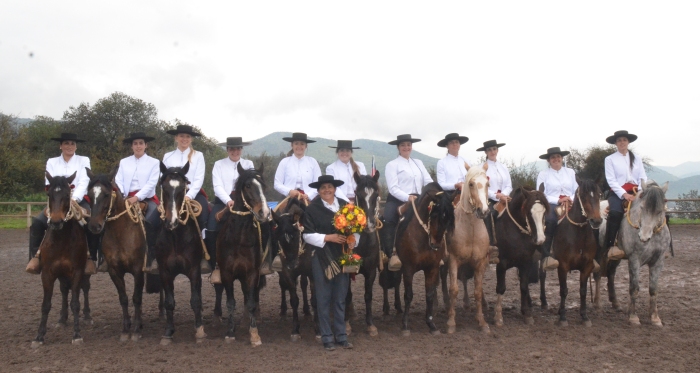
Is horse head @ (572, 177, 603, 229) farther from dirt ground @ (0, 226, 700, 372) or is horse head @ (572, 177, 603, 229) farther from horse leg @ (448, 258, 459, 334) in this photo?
horse leg @ (448, 258, 459, 334)

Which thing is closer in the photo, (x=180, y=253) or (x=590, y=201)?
(x=180, y=253)

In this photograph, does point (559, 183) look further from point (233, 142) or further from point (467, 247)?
point (233, 142)

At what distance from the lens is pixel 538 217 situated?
7816 mm

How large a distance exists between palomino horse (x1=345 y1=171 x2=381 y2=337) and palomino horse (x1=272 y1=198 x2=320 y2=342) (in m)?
0.73

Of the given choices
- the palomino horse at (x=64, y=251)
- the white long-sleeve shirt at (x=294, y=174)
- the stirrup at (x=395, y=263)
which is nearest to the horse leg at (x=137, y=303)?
the palomino horse at (x=64, y=251)

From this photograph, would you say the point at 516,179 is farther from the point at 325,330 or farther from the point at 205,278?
the point at 325,330

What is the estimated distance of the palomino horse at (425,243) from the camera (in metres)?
7.35

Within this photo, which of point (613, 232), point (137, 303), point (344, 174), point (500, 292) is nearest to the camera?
point (137, 303)

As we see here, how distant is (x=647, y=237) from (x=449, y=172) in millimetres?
3033

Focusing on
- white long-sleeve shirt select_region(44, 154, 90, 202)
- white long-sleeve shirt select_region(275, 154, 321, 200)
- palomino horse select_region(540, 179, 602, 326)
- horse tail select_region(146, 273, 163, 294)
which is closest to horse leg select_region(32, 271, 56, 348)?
white long-sleeve shirt select_region(44, 154, 90, 202)

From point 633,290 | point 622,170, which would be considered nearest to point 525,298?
point 633,290

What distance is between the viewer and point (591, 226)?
7.91 m

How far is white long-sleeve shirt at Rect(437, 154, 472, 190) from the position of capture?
8984mm

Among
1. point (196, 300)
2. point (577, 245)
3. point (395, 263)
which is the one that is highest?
point (577, 245)
